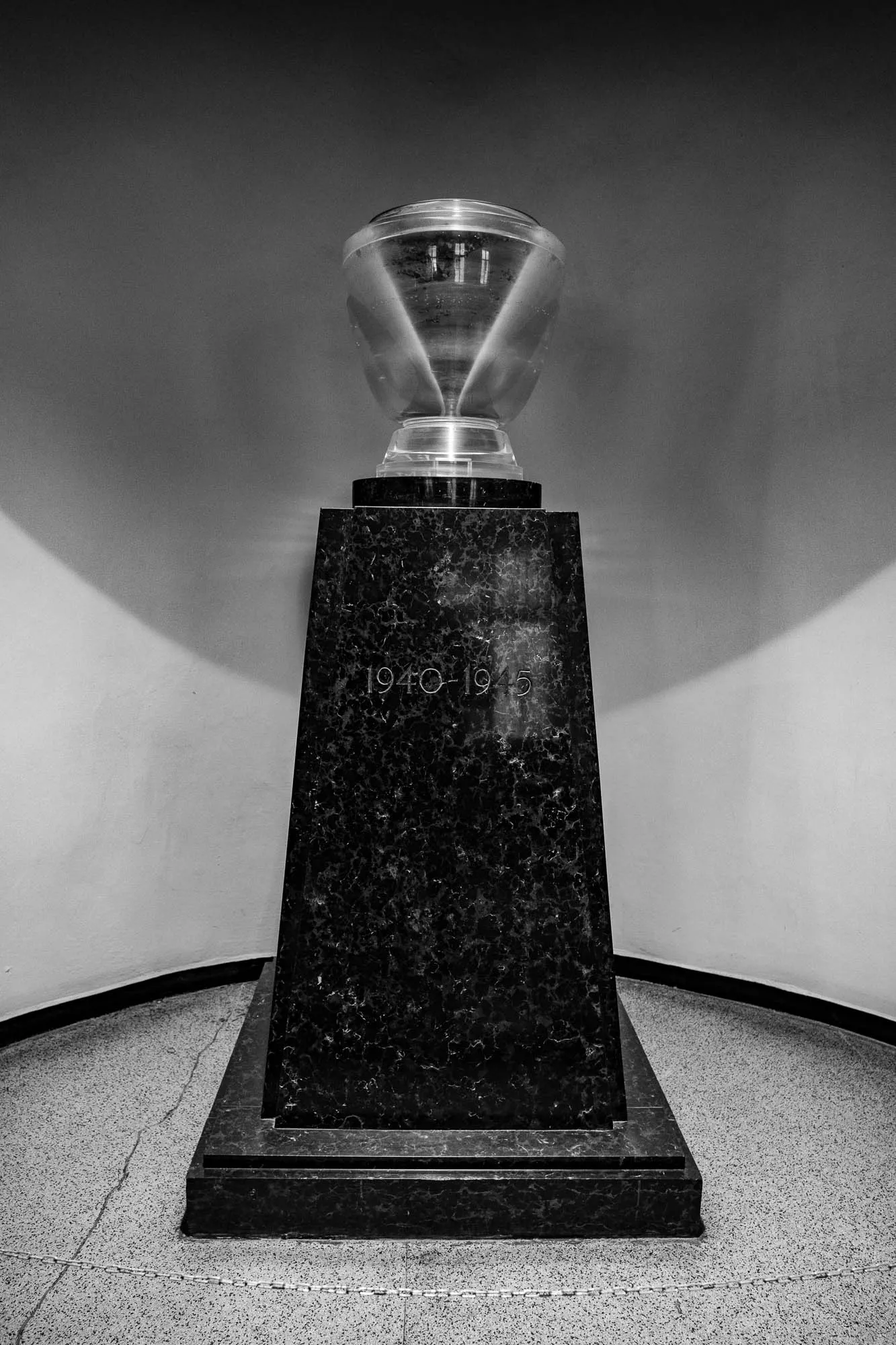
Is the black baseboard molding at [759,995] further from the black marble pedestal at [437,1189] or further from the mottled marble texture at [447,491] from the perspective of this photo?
the mottled marble texture at [447,491]

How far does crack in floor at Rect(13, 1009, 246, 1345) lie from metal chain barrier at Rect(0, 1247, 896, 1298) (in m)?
0.04

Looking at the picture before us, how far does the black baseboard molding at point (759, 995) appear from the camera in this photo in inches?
85.4

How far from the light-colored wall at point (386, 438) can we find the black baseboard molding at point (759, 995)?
36 millimetres

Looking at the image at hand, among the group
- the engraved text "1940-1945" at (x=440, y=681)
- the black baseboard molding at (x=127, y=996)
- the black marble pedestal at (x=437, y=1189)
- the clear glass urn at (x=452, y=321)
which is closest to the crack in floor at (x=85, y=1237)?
the black marble pedestal at (x=437, y=1189)

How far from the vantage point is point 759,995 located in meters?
2.32

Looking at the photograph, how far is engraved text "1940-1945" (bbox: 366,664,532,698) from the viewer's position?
153 cm

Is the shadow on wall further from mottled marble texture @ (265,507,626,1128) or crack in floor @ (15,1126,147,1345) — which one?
crack in floor @ (15,1126,147,1345)

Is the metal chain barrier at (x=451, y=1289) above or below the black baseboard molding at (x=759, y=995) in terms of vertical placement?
below

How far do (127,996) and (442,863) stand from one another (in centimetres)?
110

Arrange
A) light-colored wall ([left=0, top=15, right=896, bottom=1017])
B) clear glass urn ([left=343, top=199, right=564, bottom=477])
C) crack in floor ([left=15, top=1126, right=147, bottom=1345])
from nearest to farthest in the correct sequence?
crack in floor ([left=15, top=1126, right=147, bottom=1345]) → clear glass urn ([left=343, top=199, right=564, bottom=477]) → light-colored wall ([left=0, top=15, right=896, bottom=1017])

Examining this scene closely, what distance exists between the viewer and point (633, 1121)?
1546 mm

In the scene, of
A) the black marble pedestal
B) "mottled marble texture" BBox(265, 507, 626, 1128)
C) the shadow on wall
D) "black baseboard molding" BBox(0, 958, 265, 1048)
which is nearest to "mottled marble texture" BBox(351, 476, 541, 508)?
"mottled marble texture" BBox(265, 507, 626, 1128)

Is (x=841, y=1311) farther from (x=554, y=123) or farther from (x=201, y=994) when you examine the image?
(x=554, y=123)

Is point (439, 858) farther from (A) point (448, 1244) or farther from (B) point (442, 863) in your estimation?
(A) point (448, 1244)
